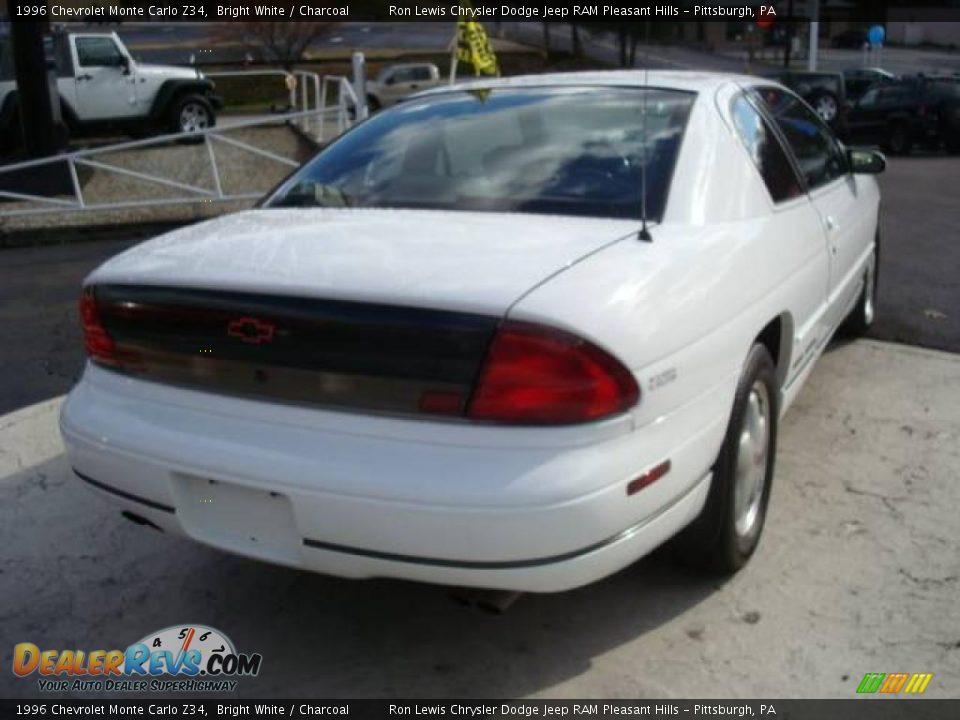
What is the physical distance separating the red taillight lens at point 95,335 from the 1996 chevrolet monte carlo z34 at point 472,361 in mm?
13


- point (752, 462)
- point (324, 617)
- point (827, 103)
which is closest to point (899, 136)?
point (827, 103)

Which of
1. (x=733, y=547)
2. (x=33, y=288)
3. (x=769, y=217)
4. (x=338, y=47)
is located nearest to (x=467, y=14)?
(x=33, y=288)

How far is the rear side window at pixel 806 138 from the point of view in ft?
13.8

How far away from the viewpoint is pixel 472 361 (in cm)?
233

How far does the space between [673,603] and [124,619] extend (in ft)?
5.59

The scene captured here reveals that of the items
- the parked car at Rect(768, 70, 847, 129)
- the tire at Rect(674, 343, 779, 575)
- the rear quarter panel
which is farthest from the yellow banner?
the parked car at Rect(768, 70, 847, 129)

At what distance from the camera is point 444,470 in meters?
2.31

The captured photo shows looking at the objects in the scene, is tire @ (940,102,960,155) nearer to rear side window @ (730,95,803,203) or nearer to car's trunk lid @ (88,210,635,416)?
rear side window @ (730,95,803,203)

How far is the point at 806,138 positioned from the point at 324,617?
9.83 feet

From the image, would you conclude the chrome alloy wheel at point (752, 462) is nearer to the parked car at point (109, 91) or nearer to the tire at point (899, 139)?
the parked car at point (109, 91)

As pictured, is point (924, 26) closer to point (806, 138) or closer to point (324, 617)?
point (806, 138)

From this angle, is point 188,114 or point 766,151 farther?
point 188,114

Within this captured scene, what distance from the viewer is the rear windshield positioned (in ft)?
10.1

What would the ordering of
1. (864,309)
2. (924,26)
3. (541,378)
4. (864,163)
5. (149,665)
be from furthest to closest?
1. (924,26)
2. (864,309)
3. (864,163)
4. (149,665)
5. (541,378)
